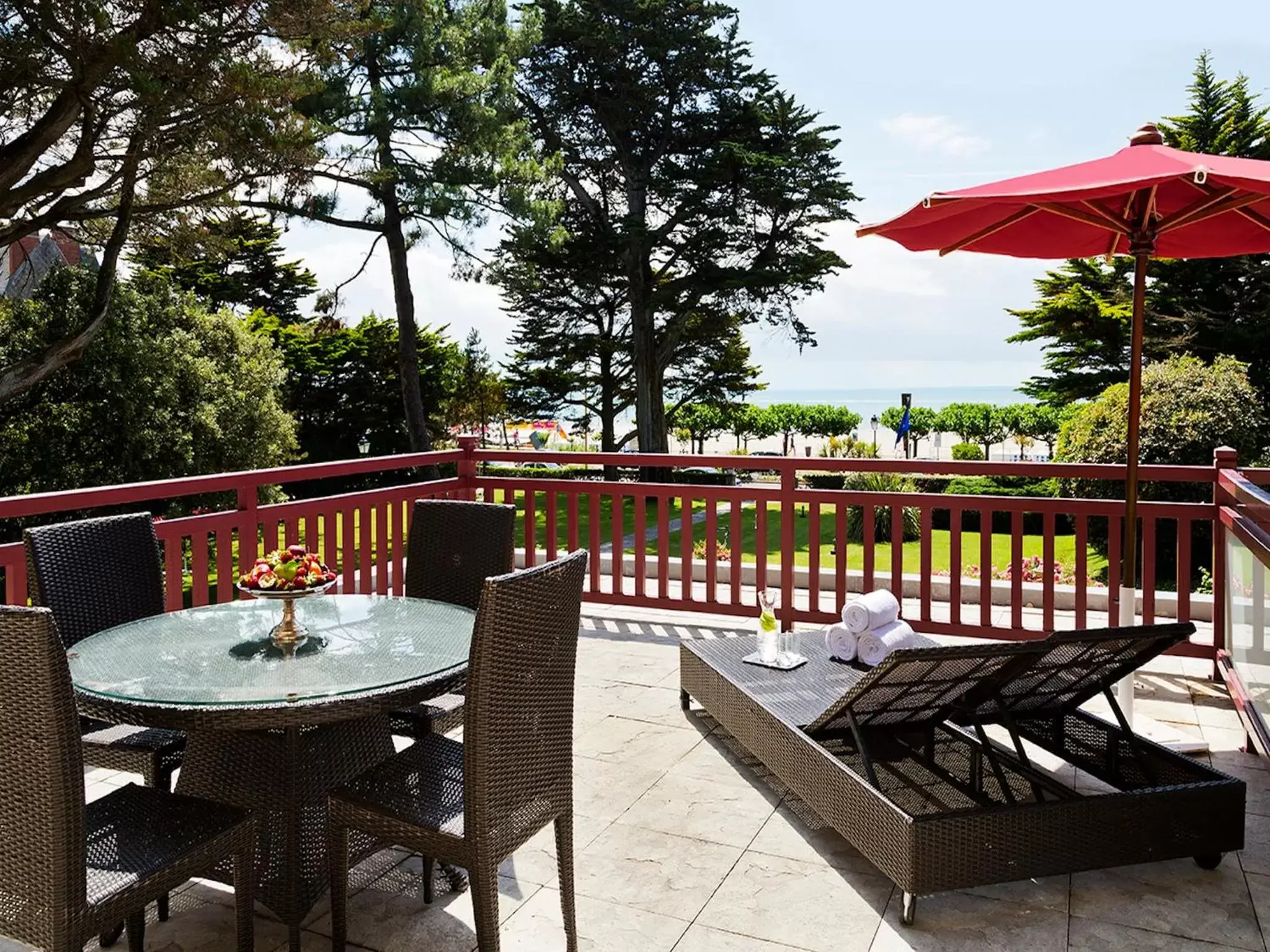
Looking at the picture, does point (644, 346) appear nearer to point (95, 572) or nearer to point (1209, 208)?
point (1209, 208)

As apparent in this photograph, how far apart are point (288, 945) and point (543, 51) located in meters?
19.1

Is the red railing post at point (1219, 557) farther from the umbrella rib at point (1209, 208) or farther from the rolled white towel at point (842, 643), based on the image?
the rolled white towel at point (842, 643)

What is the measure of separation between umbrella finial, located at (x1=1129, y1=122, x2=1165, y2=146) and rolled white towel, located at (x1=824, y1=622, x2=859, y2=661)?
2068 millimetres

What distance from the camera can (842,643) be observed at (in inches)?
144

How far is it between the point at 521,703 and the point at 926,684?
1.20 m

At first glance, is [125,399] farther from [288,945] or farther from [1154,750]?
[1154,750]

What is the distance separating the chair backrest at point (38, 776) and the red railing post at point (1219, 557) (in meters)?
4.28

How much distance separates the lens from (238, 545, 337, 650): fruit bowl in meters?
2.44

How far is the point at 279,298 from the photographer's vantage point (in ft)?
72.3

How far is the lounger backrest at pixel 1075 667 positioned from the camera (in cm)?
257

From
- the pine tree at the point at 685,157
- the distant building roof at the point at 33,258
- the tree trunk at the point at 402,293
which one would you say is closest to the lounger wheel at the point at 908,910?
the distant building roof at the point at 33,258

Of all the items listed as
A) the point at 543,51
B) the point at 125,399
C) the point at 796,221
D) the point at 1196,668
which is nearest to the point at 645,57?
the point at 543,51

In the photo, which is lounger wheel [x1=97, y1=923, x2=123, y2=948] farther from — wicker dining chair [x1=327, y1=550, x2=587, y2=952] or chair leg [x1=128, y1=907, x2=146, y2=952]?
wicker dining chair [x1=327, y1=550, x2=587, y2=952]

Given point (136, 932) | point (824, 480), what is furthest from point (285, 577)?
point (824, 480)
